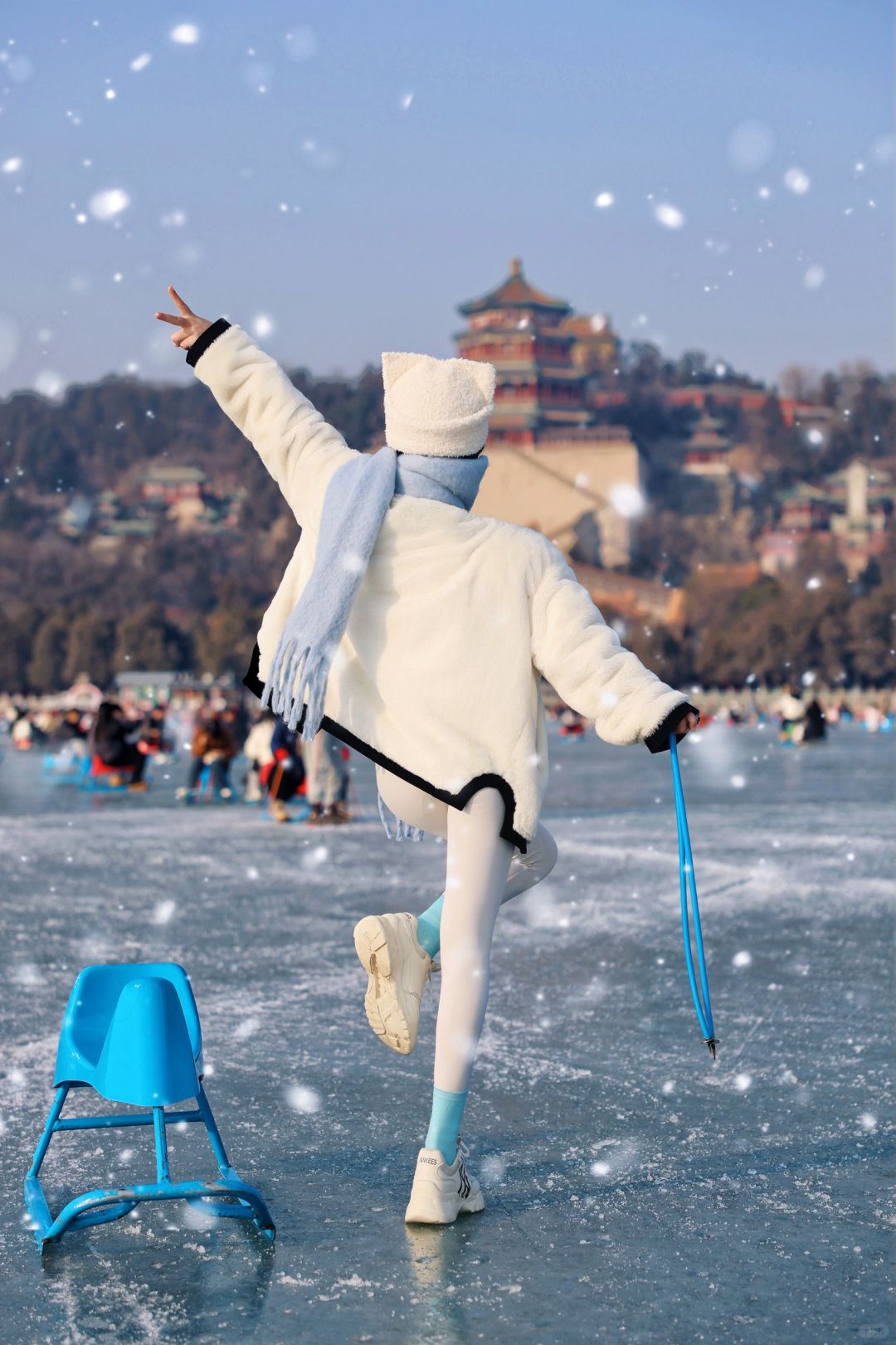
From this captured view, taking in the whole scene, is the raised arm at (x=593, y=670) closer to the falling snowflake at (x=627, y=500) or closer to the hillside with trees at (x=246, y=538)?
the hillside with trees at (x=246, y=538)

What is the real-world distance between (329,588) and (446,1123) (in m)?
0.80

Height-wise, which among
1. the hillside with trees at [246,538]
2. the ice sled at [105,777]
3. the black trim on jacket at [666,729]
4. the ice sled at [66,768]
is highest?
the hillside with trees at [246,538]

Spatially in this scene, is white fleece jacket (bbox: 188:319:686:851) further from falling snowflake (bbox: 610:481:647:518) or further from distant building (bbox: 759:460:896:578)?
distant building (bbox: 759:460:896:578)

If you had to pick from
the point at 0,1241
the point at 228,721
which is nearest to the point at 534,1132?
the point at 0,1241

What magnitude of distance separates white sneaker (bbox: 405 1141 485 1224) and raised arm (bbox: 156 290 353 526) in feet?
3.27

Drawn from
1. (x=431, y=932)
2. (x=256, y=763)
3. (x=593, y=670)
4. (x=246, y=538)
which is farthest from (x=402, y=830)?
(x=246, y=538)

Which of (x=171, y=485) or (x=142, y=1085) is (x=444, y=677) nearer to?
(x=142, y=1085)

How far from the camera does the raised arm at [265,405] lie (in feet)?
9.25

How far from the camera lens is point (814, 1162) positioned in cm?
282

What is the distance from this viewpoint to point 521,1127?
3.04m

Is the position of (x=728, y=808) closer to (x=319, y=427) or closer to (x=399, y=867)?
(x=399, y=867)

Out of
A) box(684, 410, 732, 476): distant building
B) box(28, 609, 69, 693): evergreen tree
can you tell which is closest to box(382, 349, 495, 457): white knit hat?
box(28, 609, 69, 693): evergreen tree

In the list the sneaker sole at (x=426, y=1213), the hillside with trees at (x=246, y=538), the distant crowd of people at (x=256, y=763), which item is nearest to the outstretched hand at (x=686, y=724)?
the sneaker sole at (x=426, y=1213)

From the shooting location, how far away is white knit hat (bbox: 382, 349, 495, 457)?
2.77 m
